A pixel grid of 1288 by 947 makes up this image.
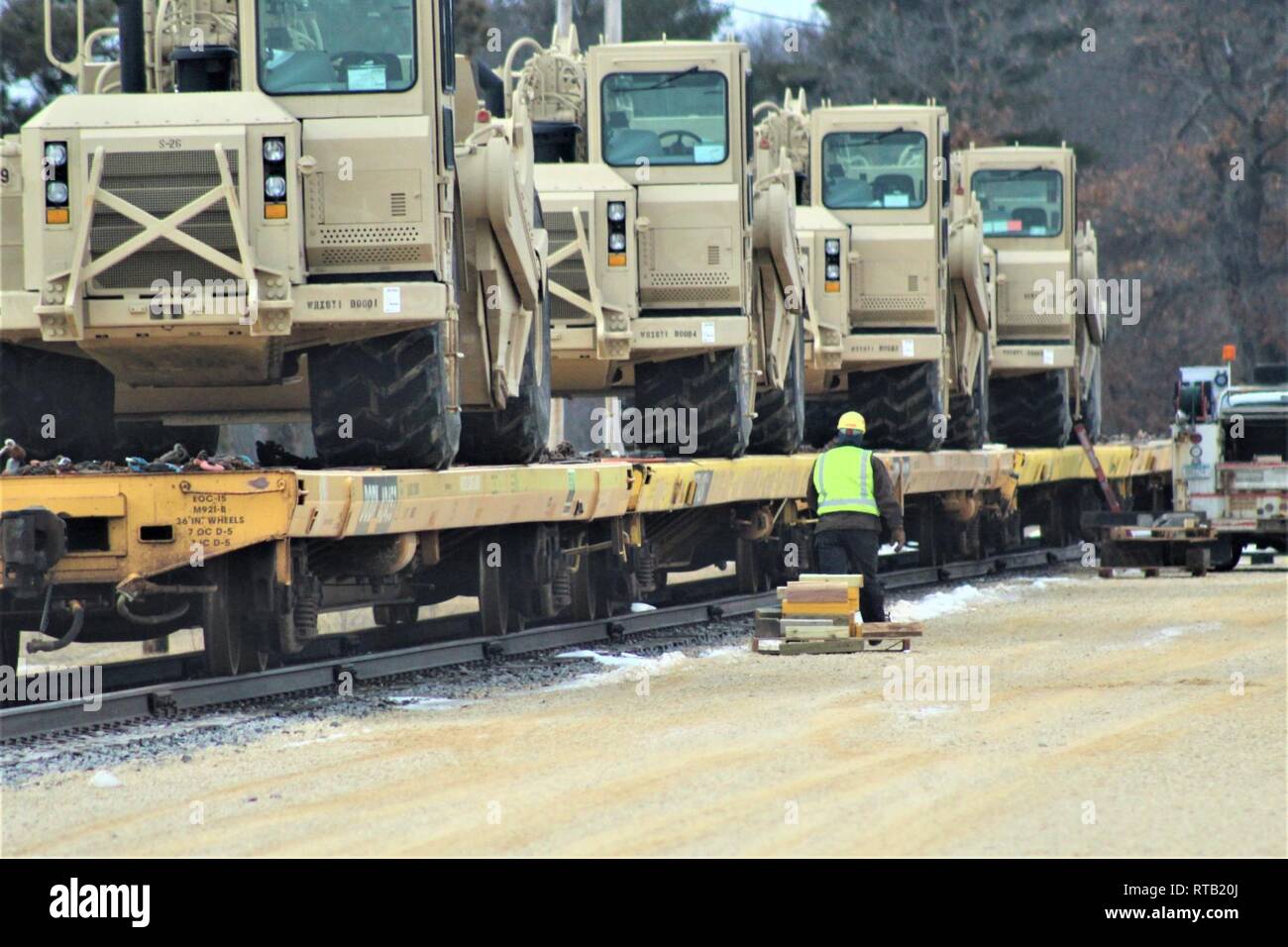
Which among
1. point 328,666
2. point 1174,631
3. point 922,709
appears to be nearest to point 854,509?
point 1174,631

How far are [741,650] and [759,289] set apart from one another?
5073 mm

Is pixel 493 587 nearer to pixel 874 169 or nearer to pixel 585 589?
pixel 585 589

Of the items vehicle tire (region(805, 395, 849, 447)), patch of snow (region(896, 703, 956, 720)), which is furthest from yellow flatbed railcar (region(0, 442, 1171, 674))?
vehicle tire (region(805, 395, 849, 447))

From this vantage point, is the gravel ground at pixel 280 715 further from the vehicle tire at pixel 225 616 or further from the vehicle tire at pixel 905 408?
the vehicle tire at pixel 905 408

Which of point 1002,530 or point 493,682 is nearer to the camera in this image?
point 493,682

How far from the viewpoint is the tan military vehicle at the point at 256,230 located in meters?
12.6

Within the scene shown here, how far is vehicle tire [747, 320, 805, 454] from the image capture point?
21.3 meters

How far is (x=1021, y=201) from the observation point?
2852 cm

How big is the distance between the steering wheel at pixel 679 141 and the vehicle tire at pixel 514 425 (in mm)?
3184

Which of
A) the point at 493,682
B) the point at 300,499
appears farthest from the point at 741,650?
the point at 300,499

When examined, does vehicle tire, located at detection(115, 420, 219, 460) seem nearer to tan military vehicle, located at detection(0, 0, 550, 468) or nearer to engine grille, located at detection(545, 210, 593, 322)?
tan military vehicle, located at detection(0, 0, 550, 468)

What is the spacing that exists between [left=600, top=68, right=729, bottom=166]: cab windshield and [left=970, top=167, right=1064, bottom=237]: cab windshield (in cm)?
1002

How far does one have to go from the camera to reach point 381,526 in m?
13.0
